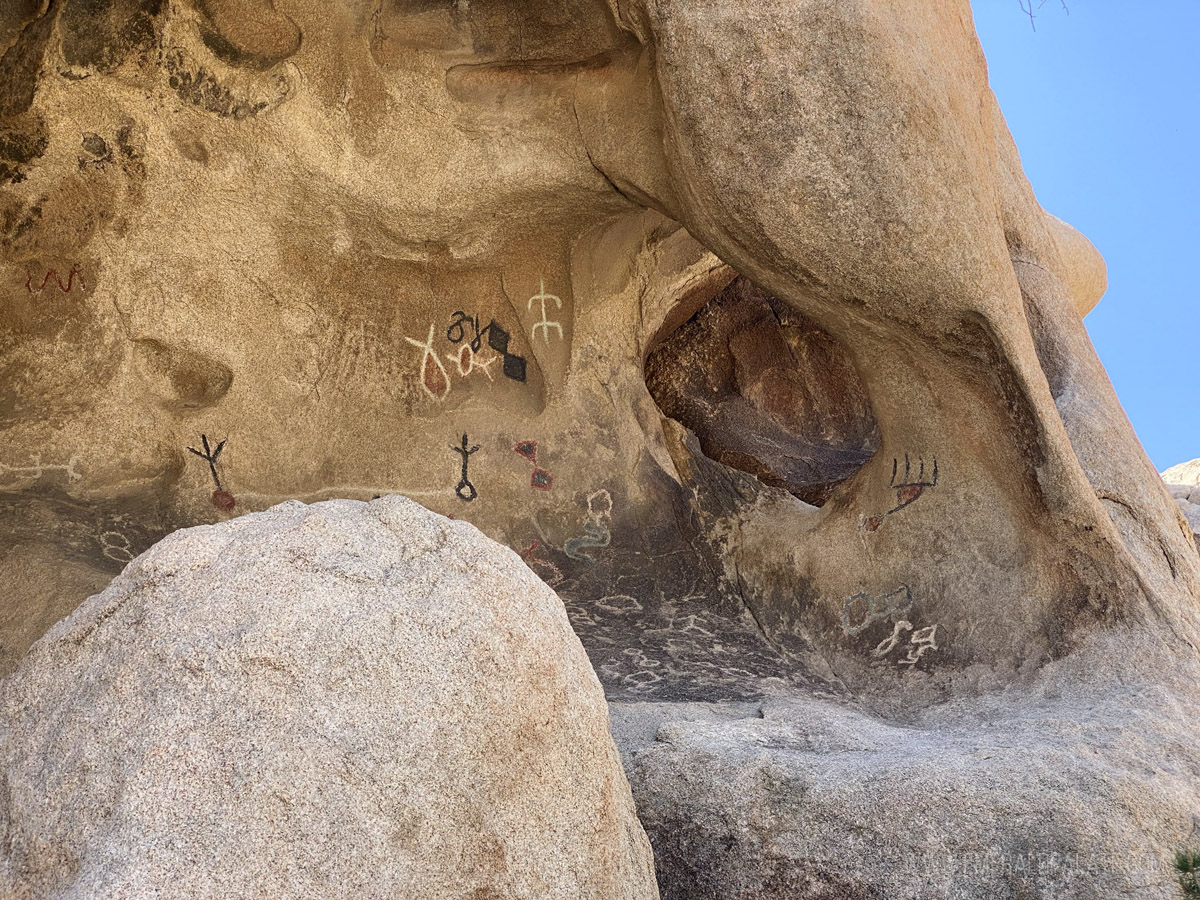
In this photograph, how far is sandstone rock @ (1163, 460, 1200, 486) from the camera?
696 centimetres

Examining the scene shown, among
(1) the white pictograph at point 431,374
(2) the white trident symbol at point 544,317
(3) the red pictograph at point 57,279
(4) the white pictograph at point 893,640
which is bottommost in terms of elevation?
(3) the red pictograph at point 57,279

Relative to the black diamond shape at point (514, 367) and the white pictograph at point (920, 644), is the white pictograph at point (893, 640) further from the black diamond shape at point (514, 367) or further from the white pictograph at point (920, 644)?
the black diamond shape at point (514, 367)

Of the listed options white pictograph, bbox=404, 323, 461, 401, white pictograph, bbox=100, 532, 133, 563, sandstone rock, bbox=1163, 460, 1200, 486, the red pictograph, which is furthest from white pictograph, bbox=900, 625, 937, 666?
sandstone rock, bbox=1163, 460, 1200, 486

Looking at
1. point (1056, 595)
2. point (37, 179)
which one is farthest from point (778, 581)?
point (37, 179)

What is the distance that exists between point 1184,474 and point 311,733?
690 centimetres

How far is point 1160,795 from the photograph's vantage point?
1.97 meters

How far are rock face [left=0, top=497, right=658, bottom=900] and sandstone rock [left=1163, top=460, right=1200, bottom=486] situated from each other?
6137mm

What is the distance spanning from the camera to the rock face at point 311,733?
56.7 inches

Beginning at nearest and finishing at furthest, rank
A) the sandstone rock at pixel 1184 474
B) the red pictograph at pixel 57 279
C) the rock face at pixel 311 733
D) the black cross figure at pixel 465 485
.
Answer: the rock face at pixel 311 733, the red pictograph at pixel 57 279, the black cross figure at pixel 465 485, the sandstone rock at pixel 1184 474

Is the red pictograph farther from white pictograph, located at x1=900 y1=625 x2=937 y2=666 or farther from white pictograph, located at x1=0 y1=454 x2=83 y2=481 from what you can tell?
white pictograph, located at x1=900 y1=625 x2=937 y2=666

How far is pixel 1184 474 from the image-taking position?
7.21m

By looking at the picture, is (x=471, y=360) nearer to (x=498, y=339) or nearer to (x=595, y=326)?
(x=498, y=339)

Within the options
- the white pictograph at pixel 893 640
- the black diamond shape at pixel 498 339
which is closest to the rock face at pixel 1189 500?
the white pictograph at pixel 893 640

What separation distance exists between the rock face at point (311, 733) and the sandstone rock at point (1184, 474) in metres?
6.14
